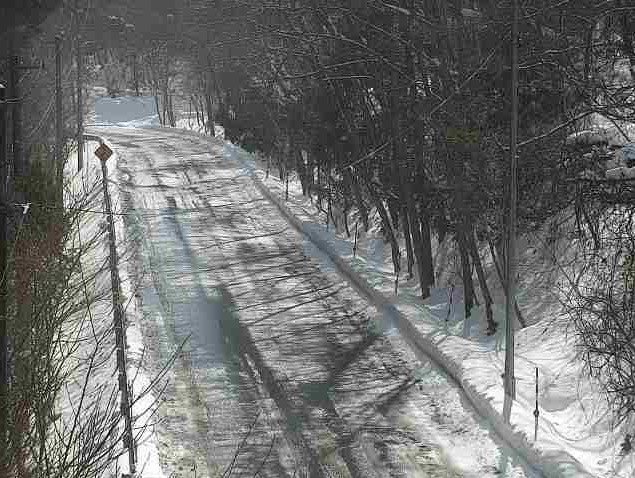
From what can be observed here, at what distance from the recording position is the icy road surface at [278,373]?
1606 cm

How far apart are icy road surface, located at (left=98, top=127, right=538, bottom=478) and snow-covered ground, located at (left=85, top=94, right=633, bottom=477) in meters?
0.07

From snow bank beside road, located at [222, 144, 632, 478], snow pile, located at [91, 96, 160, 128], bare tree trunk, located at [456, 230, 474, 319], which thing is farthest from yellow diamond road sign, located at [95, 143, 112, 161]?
snow pile, located at [91, 96, 160, 128]

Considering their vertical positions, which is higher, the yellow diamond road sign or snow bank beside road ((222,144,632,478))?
the yellow diamond road sign

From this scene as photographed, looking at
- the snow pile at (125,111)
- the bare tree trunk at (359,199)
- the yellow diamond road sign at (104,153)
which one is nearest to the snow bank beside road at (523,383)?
the bare tree trunk at (359,199)

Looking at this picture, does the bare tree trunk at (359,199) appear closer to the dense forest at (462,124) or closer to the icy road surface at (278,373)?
the dense forest at (462,124)

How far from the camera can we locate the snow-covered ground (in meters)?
16.0

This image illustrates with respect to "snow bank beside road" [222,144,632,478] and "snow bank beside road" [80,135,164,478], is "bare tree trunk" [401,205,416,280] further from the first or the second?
"snow bank beside road" [80,135,164,478]

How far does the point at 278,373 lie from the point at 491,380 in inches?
153

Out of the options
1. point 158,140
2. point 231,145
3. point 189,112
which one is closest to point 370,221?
point 231,145

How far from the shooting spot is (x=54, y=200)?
20.3 m

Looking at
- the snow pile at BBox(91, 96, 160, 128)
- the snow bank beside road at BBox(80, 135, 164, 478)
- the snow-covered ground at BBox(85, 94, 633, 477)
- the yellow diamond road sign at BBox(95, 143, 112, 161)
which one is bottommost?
the snow-covered ground at BBox(85, 94, 633, 477)

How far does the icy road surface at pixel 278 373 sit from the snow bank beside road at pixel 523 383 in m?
0.32

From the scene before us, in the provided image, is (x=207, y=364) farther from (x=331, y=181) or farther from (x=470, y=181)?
(x=331, y=181)

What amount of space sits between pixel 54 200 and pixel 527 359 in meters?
9.65
